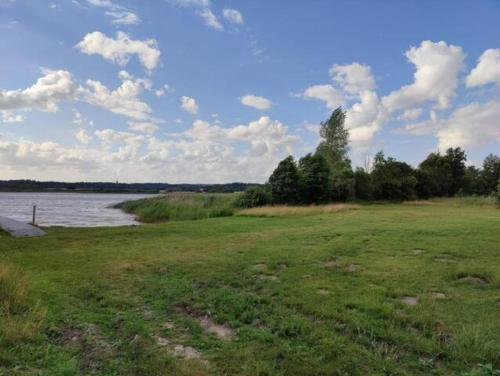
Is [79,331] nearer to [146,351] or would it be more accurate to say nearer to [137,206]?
[146,351]

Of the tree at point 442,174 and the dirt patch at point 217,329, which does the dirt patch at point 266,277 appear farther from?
the tree at point 442,174

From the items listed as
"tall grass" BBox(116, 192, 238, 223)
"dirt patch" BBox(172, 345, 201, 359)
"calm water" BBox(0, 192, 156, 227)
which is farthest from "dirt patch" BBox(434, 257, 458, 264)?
"calm water" BBox(0, 192, 156, 227)

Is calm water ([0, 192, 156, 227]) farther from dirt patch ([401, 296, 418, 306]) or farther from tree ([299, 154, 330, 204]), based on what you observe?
dirt patch ([401, 296, 418, 306])

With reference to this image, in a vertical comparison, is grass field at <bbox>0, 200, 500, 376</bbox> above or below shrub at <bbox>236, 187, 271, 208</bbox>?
below

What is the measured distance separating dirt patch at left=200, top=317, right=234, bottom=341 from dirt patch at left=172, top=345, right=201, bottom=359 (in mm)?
489

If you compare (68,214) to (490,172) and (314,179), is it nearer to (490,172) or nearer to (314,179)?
(314,179)

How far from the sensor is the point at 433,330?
15.4ft

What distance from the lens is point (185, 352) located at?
4.13 m

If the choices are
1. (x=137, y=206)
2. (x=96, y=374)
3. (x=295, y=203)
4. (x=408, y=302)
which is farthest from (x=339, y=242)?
(x=137, y=206)

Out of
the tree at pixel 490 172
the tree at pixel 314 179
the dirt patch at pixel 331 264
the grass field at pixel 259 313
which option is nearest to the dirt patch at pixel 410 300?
the grass field at pixel 259 313

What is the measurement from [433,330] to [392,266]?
3547 mm

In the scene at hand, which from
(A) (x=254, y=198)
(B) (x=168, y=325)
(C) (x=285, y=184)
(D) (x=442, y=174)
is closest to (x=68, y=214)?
(A) (x=254, y=198)

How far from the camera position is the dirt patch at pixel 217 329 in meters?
4.64

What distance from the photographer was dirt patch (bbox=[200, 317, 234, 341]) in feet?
15.2
